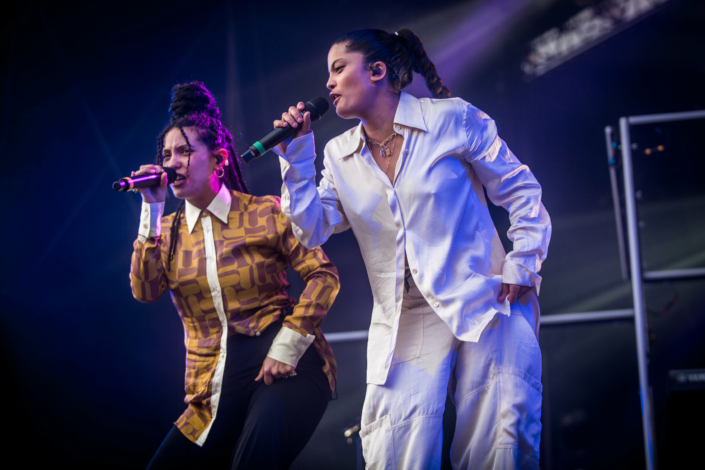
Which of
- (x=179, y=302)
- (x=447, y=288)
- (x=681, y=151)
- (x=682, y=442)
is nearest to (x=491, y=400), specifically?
(x=447, y=288)

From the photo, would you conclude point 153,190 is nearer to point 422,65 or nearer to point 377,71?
point 377,71

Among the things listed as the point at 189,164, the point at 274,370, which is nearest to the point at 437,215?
the point at 274,370

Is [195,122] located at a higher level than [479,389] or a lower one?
higher

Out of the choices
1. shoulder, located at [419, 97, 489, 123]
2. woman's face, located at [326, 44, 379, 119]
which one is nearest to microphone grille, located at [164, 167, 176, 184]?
woman's face, located at [326, 44, 379, 119]

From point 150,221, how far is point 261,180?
0.91 meters

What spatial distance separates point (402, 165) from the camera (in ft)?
4.75

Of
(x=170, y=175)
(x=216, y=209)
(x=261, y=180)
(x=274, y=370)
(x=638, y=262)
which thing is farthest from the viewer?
(x=261, y=180)

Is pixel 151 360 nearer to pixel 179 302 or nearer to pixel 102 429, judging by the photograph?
pixel 102 429

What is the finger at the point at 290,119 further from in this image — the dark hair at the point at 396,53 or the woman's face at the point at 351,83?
the dark hair at the point at 396,53

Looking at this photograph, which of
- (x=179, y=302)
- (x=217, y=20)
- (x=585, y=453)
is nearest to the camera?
(x=179, y=302)

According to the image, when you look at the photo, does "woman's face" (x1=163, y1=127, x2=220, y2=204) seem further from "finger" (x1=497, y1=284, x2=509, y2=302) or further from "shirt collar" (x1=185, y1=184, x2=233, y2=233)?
"finger" (x1=497, y1=284, x2=509, y2=302)

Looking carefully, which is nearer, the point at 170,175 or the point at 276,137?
the point at 276,137

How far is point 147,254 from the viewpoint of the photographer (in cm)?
170

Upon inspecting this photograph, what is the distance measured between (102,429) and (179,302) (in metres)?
1.23
